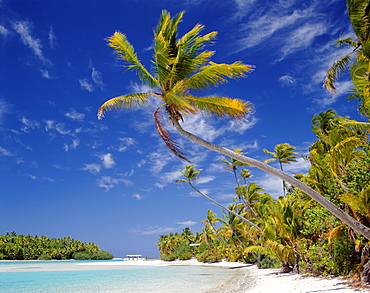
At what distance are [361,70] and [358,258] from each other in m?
6.05

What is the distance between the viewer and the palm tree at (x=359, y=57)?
852 centimetres

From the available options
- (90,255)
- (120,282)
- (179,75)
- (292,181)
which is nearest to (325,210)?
(292,181)

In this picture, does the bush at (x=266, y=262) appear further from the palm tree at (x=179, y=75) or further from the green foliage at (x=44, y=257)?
the green foliage at (x=44, y=257)

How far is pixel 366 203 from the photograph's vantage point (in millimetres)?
7922

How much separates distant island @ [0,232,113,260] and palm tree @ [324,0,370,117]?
2894 inches

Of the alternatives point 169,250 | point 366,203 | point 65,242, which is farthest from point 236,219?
point 65,242

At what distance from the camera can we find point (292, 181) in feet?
21.4

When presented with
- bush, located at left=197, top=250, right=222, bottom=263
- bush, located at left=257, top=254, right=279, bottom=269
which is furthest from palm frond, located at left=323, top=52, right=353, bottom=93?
bush, located at left=197, top=250, right=222, bottom=263

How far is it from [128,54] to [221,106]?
293cm

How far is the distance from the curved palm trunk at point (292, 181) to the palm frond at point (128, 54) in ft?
4.67

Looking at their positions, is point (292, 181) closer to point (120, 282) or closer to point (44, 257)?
point (120, 282)

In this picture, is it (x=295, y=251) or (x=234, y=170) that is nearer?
(x=295, y=251)

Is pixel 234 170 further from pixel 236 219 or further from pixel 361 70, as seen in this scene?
pixel 361 70

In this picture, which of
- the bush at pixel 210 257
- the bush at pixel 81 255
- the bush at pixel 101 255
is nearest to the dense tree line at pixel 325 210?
the bush at pixel 210 257
